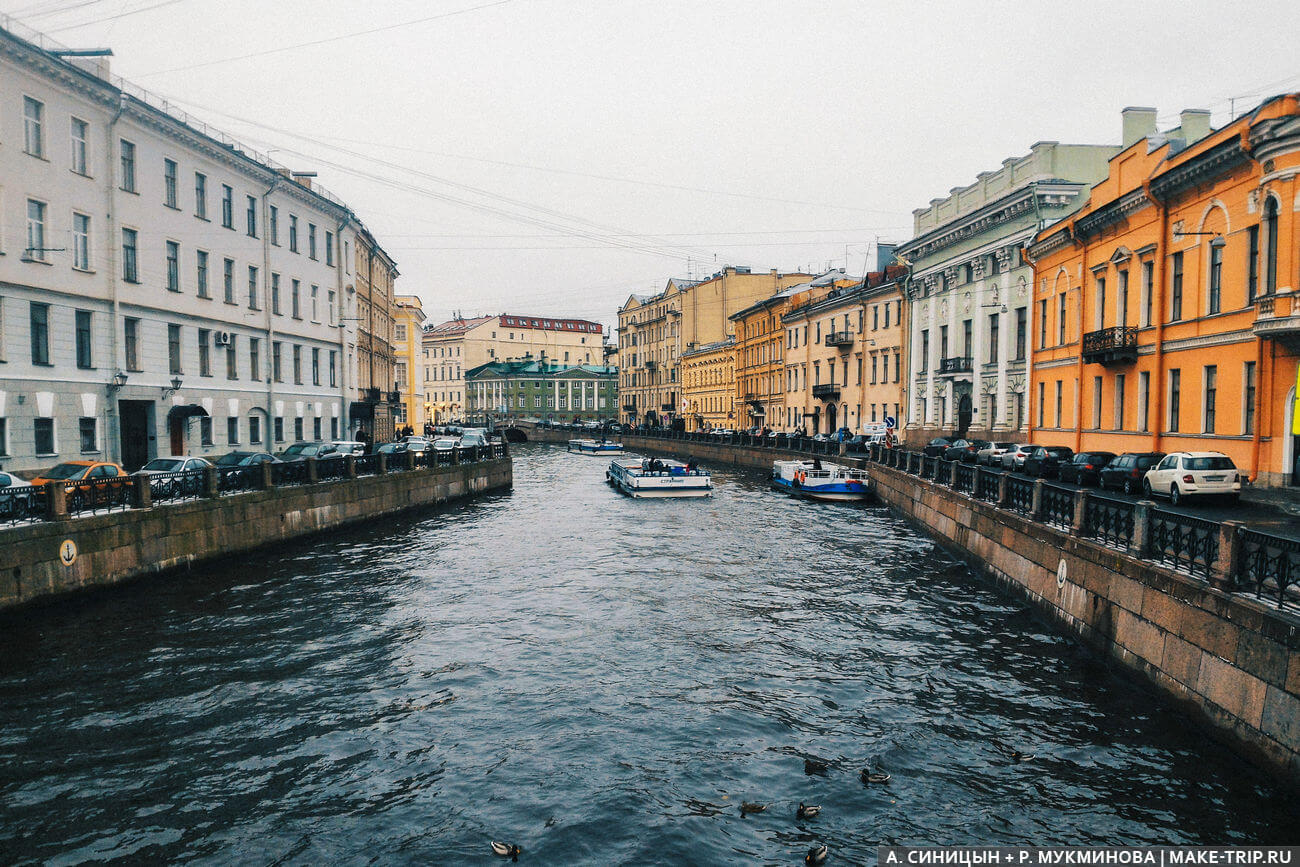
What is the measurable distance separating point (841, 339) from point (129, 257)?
4406 centimetres

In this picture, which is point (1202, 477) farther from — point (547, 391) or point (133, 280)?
point (547, 391)

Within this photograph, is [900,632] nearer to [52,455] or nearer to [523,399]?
[52,455]

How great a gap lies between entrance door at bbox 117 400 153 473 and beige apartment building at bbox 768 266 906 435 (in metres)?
40.9

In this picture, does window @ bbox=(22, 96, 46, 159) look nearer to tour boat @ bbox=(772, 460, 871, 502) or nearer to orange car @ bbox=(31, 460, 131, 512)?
orange car @ bbox=(31, 460, 131, 512)

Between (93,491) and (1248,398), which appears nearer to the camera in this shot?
(93,491)

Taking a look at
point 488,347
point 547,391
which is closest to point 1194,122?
point 547,391

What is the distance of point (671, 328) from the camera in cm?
10188

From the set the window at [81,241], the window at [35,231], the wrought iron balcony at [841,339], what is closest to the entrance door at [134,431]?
the window at [81,241]

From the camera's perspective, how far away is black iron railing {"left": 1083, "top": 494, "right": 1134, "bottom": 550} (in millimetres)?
12375

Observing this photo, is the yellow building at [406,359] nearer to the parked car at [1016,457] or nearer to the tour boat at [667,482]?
the tour boat at [667,482]

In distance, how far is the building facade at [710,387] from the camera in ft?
284

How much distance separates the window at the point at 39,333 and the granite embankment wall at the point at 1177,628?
25.0m

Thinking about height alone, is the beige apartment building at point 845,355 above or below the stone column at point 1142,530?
above

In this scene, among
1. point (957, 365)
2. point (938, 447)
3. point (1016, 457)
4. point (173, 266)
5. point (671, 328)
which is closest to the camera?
point (173, 266)
